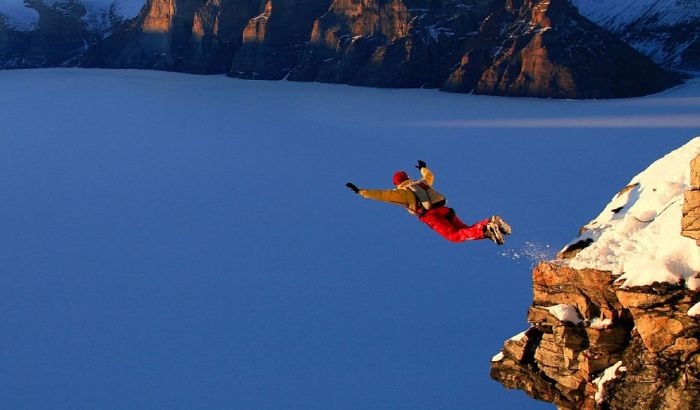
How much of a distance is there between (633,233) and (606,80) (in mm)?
66657

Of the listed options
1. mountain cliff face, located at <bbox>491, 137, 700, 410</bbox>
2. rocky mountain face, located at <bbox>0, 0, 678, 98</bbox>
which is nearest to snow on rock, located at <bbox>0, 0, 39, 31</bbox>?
rocky mountain face, located at <bbox>0, 0, 678, 98</bbox>

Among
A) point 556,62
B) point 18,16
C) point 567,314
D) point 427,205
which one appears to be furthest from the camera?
point 18,16

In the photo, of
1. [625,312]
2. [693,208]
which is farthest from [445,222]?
[693,208]

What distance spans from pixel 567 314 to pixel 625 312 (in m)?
0.85

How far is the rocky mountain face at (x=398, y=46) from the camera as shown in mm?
78000

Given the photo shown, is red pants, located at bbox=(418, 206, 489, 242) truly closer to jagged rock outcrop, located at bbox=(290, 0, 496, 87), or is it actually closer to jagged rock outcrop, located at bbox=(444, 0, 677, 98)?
jagged rock outcrop, located at bbox=(444, 0, 677, 98)

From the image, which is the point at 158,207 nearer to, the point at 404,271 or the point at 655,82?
the point at 404,271

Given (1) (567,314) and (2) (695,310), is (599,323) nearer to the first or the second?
(1) (567,314)

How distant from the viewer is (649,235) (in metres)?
12.6

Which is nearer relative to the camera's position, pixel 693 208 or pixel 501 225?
pixel 693 208

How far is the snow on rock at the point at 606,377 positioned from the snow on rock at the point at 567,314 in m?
0.85

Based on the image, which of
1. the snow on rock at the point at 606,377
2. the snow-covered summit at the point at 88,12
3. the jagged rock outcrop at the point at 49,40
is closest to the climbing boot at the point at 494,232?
the snow on rock at the point at 606,377

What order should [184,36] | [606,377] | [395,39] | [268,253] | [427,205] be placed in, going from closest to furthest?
[606,377] → [427,205] → [268,253] → [395,39] → [184,36]

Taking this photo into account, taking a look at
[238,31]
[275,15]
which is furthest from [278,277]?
[238,31]
